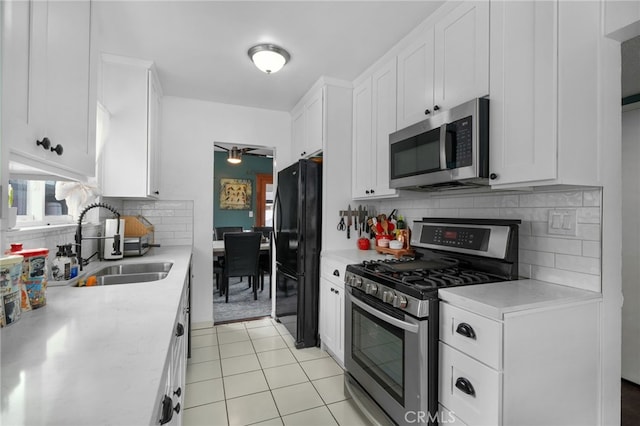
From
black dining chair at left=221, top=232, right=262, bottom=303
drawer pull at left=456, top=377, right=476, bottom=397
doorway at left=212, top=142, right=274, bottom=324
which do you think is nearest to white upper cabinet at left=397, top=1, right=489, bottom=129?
drawer pull at left=456, top=377, right=476, bottom=397

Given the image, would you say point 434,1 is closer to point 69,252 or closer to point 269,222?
point 69,252

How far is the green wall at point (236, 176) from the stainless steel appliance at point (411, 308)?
16.2ft

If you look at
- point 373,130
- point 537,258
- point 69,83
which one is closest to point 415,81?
point 373,130

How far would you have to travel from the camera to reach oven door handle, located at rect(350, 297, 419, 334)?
58.0 inches

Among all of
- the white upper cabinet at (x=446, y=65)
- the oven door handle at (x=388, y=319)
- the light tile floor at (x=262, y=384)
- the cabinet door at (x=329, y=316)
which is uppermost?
the white upper cabinet at (x=446, y=65)

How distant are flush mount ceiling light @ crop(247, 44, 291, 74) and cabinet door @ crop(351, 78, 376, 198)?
733 mm

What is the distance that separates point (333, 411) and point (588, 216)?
1.78m

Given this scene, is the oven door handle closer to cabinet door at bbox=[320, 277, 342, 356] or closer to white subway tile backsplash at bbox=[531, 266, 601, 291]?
cabinet door at bbox=[320, 277, 342, 356]

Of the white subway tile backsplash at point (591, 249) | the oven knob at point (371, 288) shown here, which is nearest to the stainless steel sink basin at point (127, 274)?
the oven knob at point (371, 288)

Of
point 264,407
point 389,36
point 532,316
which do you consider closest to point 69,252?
point 264,407

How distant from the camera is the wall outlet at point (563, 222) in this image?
1482 mm

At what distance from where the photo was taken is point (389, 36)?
2189 mm

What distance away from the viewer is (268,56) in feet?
7.58

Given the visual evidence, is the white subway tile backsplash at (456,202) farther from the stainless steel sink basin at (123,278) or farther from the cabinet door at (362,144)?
the stainless steel sink basin at (123,278)
